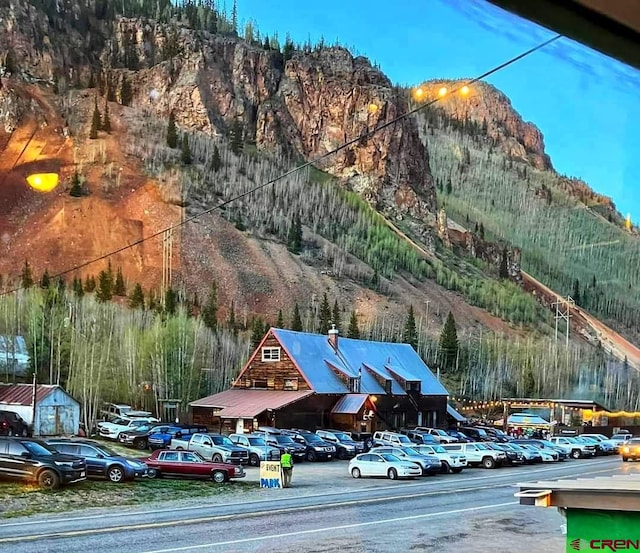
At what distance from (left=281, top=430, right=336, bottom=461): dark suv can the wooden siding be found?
22 centimetres

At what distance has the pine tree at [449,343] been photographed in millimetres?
3865

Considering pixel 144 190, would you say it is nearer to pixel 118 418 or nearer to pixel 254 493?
pixel 118 418

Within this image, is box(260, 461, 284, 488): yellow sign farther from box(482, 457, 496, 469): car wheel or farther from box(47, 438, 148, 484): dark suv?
box(482, 457, 496, 469): car wheel

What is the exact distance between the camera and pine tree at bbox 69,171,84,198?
2689mm

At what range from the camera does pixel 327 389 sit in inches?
141

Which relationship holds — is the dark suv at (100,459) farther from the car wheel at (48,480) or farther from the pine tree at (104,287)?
the pine tree at (104,287)

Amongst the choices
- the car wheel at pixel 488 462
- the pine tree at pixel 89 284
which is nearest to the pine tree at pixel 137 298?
the pine tree at pixel 89 284

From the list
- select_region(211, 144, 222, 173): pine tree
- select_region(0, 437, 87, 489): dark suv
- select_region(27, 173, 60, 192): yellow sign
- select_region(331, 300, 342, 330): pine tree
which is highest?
select_region(211, 144, 222, 173): pine tree

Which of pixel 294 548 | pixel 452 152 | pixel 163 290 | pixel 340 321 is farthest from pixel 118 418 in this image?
pixel 452 152

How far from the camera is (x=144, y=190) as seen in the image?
118 inches

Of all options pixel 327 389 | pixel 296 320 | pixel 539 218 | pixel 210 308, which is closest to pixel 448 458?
pixel 327 389

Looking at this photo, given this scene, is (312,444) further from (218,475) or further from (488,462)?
(488,462)

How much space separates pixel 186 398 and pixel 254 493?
51cm

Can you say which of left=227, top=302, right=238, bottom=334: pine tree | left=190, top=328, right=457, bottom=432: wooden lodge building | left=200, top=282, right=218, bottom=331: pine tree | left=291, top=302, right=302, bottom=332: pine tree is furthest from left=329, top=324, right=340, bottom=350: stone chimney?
left=200, top=282, right=218, bottom=331: pine tree
